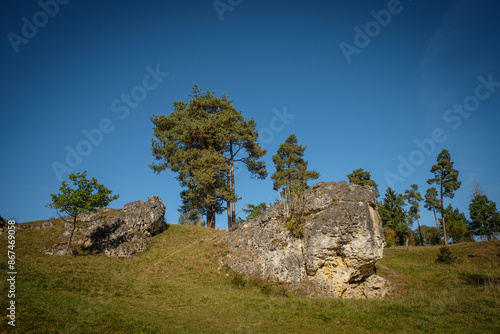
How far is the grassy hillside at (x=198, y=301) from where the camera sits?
1024 centimetres

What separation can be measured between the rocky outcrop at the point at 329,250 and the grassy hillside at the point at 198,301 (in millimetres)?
1651

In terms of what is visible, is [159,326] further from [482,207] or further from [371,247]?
[482,207]

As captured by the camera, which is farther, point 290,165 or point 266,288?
point 290,165

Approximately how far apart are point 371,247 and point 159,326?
44.3 ft

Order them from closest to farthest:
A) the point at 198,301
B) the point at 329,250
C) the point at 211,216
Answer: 1. the point at 198,301
2. the point at 329,250
3. the point at 211,216

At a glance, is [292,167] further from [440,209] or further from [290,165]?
[440,209]

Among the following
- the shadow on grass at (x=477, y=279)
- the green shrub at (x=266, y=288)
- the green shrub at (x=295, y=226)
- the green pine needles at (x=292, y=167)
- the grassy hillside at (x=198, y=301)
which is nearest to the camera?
the grassy hillside at (x=198, y=301)

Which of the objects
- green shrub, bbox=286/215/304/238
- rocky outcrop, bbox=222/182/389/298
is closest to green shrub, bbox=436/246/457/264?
rocky outcrop, bbox=222/182/389/298

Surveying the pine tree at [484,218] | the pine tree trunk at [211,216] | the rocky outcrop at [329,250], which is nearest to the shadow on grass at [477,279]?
the rocky outcrop at [329,250]

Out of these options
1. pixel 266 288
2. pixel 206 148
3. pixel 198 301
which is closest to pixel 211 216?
pixel 206 148

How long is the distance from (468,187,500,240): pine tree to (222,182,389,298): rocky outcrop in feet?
132

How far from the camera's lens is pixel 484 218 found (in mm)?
45000

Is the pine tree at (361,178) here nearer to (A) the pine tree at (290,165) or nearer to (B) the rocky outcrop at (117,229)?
(A) the pine tree at (290,165)

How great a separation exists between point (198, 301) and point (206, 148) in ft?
64.0
